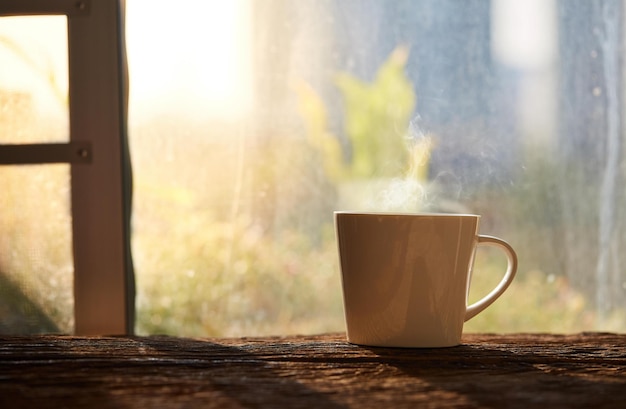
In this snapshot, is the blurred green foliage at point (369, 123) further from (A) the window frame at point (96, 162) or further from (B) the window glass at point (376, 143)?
(A) the window frame at point (96, 162)

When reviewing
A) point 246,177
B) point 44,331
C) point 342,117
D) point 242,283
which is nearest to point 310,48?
point 342,117

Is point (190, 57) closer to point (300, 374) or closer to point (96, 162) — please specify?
point (96, 162)

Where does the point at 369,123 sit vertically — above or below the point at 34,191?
above

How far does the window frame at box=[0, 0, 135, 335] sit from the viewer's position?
946 millimetres

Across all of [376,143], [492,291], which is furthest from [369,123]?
[492,291]

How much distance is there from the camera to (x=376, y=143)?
134 centimetres

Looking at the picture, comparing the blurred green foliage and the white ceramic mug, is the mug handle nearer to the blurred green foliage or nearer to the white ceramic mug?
the white ceramic mug

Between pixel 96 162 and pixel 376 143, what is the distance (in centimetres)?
54

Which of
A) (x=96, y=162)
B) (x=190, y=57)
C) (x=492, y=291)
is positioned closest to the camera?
(x=492, y=291)

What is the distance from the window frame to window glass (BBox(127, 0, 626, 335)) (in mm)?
279

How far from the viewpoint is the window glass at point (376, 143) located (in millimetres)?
1264

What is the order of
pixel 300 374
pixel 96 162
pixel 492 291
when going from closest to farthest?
pixel 300 374, pixel 492 291, pixel 96 162

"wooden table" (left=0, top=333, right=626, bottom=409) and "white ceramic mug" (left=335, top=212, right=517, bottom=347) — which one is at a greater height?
"white ceramic mug" (left=335, top=212, right=517, bottom=347)

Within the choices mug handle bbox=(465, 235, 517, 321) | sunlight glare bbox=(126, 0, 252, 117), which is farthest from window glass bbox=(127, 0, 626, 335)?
mug handle bbox=(465, 235, 517, 321)
